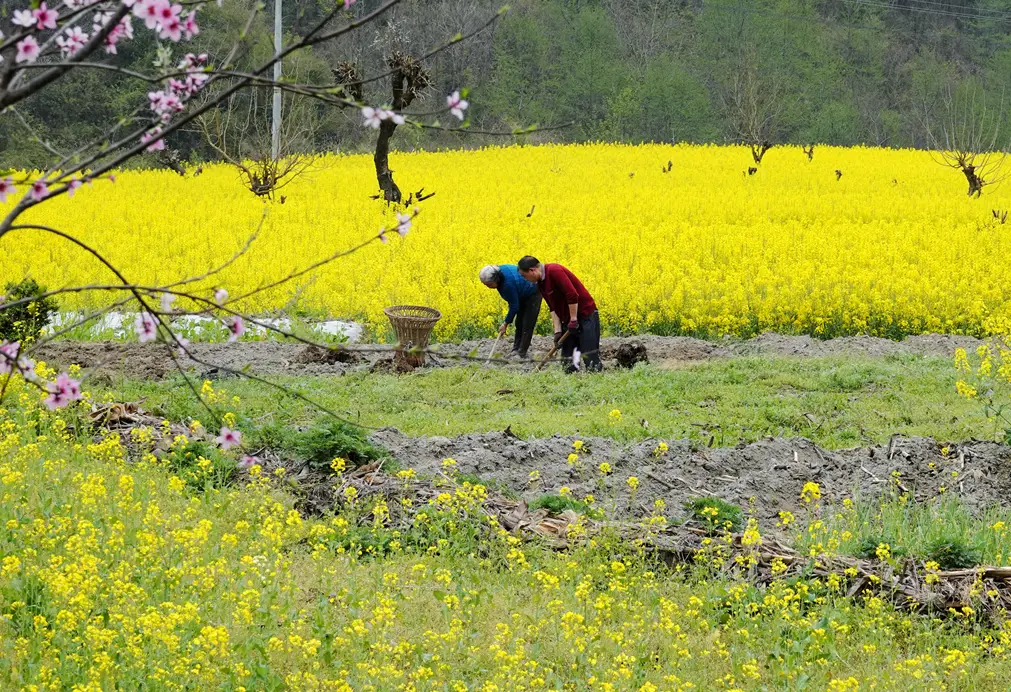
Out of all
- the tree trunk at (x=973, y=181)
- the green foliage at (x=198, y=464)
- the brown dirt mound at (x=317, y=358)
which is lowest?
the brown dirt mound at (x=317, y=358)

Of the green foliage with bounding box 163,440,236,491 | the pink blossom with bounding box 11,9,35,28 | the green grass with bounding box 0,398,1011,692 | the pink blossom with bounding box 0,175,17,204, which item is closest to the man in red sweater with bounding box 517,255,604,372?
the green foliage with bounding box 163,440,236,491

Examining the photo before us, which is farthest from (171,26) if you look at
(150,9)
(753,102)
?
(753,102)

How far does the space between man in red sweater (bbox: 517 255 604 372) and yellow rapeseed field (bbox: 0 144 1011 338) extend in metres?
2.35

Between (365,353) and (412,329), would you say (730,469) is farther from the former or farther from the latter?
(365,353)

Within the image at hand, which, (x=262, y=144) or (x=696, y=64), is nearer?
(x=262, y=144)

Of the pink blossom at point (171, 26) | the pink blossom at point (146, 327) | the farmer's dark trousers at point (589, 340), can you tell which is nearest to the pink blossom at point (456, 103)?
the pink blossom at point (171, 26)

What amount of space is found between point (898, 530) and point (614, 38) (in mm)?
55174

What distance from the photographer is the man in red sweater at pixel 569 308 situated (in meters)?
11.1

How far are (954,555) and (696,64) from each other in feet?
Answer: 187

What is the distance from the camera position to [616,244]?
1769 cm

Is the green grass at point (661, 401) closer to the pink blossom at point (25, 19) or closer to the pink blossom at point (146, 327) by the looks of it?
the pink blossom at point (146, 327)

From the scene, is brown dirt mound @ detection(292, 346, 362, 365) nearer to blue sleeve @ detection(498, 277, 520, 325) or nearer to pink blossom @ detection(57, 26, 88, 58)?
blue sleeve @ detection(498, 277, 520, 325)

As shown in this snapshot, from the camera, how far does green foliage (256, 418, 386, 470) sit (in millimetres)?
7336

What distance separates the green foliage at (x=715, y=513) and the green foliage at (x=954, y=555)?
42.7 inches
